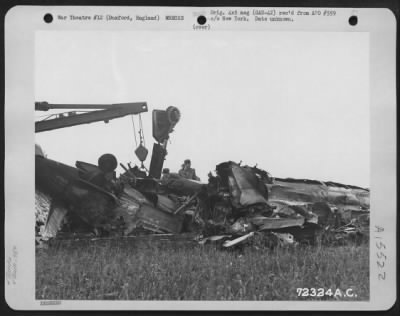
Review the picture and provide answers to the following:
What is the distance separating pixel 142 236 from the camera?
2578 millimetres

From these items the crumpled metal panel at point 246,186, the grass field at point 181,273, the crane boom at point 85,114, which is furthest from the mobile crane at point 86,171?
the crumpled metal panel at point 246,186


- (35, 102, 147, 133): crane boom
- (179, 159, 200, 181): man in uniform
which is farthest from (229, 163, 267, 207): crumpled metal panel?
(35, 102, 147, 133): crane boom

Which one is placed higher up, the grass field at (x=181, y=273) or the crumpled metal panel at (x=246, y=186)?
the crumpled metal panel at (x=246, y=186)

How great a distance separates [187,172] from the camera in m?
2.58

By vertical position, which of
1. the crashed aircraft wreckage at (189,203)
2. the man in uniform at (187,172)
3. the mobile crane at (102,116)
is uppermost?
the mobile crane at (102,116)

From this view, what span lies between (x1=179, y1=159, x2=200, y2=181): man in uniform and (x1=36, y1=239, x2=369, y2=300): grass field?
11.7 inches

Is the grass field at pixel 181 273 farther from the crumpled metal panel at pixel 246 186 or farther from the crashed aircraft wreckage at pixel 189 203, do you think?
the crumpled metal panel at pixel 246 186

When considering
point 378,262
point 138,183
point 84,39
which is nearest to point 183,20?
point 84,39

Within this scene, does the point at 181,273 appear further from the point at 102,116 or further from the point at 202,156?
the point at 102,116

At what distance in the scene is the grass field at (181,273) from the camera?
2.56 metres

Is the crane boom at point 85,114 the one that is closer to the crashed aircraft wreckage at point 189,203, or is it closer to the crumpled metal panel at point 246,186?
the crashed aircraft wreckage at point 189,203

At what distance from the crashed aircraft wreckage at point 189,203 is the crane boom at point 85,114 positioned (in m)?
0.10

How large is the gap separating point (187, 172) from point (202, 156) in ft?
0.31

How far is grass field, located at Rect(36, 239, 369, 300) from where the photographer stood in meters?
2.56
